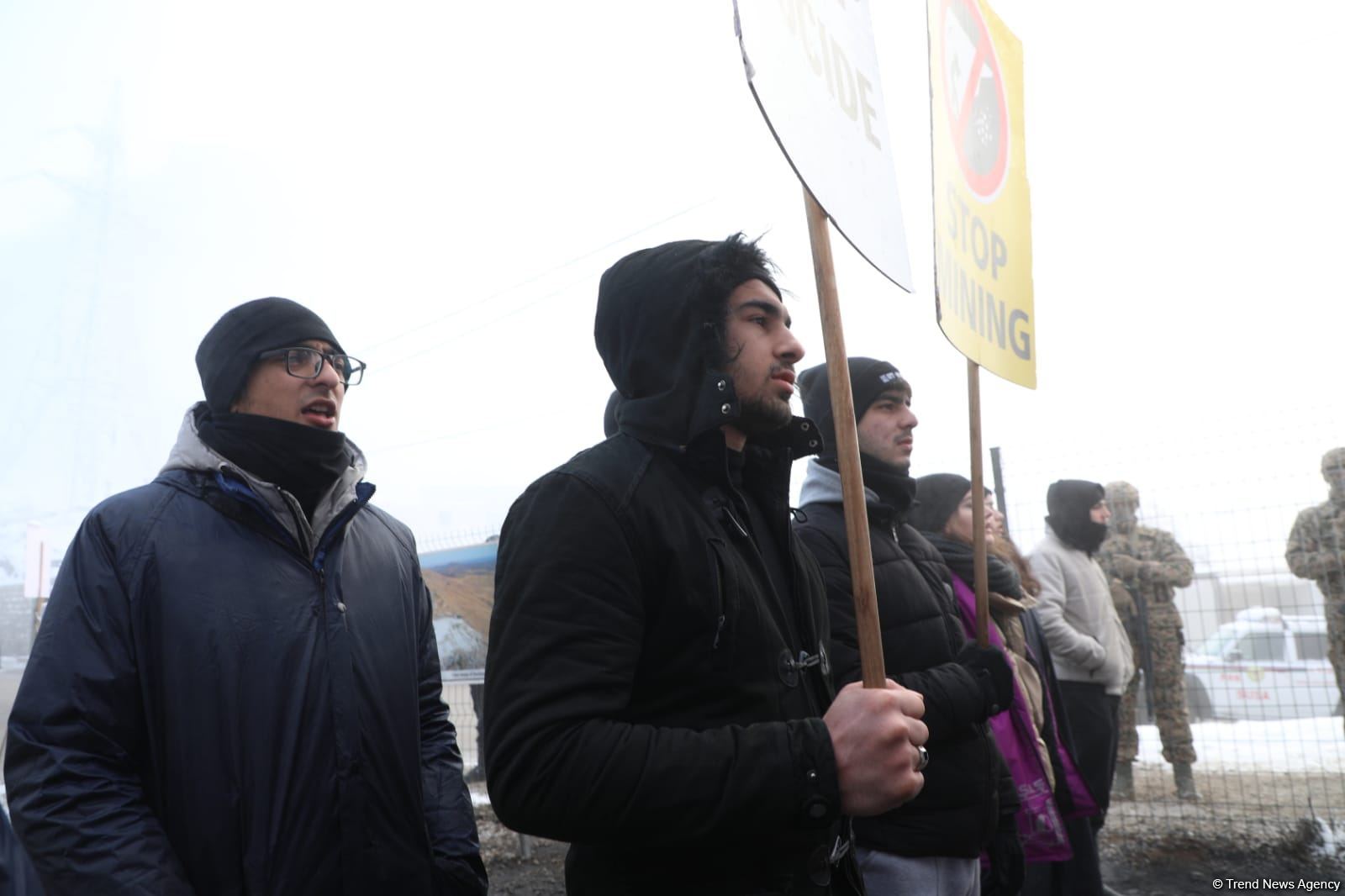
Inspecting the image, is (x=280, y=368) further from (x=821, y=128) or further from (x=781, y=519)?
(x=821, y=128)

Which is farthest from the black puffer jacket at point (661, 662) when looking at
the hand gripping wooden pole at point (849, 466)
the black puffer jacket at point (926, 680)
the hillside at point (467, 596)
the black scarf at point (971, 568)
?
the hillside at point (467, 596)

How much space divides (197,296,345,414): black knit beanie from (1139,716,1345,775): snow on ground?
587cm

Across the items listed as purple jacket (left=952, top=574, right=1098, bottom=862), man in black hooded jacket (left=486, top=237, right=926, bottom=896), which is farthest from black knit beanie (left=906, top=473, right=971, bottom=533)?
man in black hooded jacket (left=486, top=237, right=926, bottom=896)

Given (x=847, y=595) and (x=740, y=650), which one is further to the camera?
(x=847, y=595)

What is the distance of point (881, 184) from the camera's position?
1.66 m

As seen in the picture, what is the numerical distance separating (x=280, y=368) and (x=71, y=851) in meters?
1.02

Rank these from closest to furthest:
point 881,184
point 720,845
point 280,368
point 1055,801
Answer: point 720,845 → point 881,184 → point 280,368 → point 1055,801

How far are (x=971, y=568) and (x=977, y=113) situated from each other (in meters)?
1.54

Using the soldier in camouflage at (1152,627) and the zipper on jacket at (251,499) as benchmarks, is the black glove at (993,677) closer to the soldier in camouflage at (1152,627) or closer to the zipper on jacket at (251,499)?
the zipper on jacket at (251,499)

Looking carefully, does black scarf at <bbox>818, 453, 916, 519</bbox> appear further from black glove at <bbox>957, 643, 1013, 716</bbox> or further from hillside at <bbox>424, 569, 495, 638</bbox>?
hillside at <bbox>424, 569, 495, 638</bbox>

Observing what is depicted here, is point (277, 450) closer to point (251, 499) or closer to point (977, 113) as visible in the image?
point (251, 499)

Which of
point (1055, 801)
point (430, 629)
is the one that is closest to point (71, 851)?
point (430, 629)

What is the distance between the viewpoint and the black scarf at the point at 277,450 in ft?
Result: 7.09

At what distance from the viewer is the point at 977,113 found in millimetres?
2578
